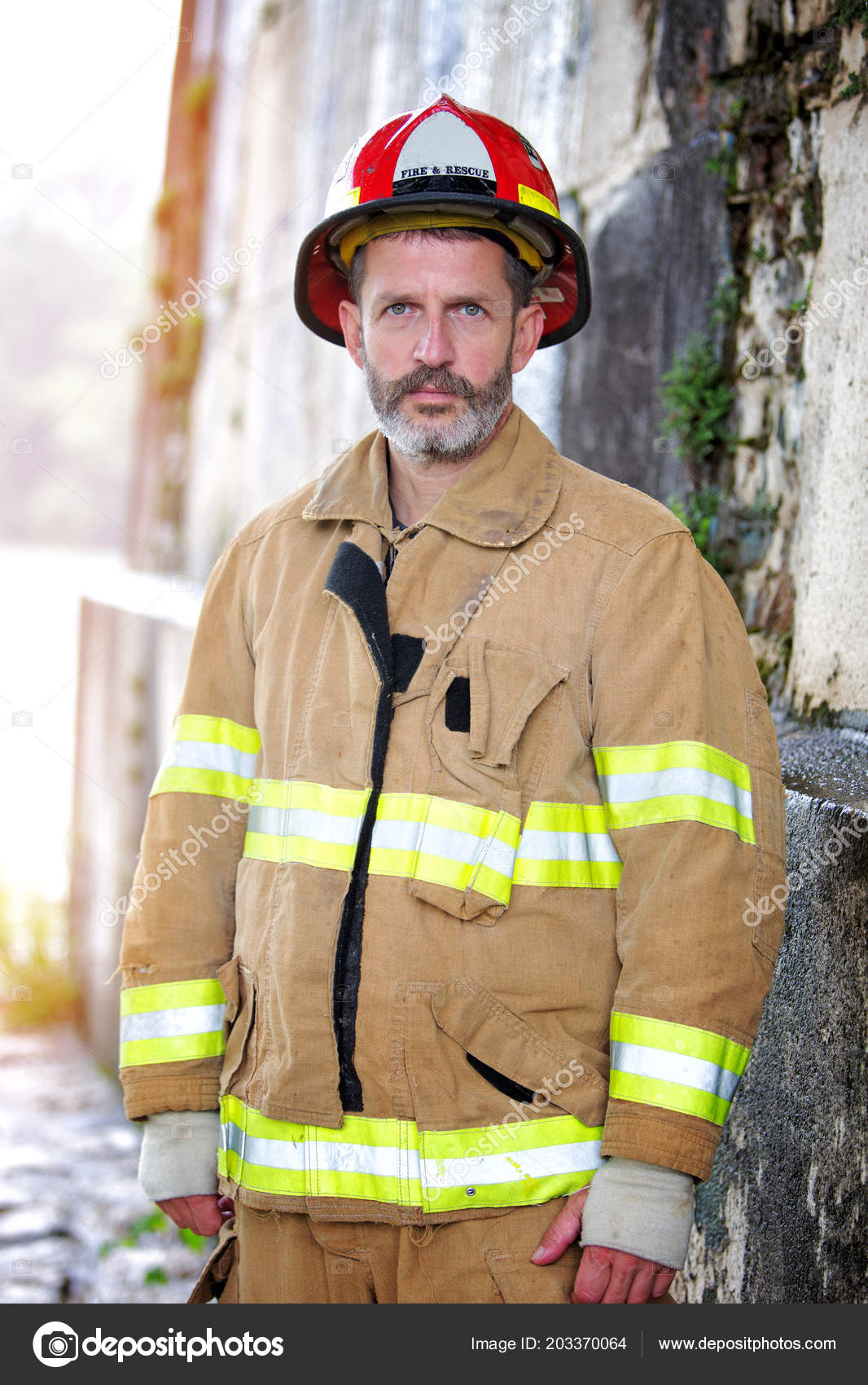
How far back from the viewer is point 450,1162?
1732 mm

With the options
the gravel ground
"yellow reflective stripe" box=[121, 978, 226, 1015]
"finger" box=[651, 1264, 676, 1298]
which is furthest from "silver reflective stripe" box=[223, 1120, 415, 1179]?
→ the gravel ground

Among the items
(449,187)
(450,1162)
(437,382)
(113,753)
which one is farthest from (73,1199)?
(449,187)

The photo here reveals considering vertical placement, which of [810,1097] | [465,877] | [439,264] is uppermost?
[439,264]

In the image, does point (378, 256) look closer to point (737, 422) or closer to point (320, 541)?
point (320, 541)

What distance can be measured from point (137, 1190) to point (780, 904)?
13.4 feet

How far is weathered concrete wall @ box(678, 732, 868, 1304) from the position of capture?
1856 mm

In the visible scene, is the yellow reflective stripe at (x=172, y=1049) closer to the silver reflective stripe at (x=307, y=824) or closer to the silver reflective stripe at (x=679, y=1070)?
the silver reflective stripe at (x=307, y=824)

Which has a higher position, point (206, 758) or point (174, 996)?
point (206, 758)

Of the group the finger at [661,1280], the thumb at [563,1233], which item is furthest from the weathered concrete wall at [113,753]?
the finger at [661,1280]

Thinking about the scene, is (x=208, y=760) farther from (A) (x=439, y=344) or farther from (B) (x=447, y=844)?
(A) (x=439, y=344)

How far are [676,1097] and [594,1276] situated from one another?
0.29 meters

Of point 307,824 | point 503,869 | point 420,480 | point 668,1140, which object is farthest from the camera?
point 420,480

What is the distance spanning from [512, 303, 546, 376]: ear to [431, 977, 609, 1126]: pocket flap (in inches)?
45.3

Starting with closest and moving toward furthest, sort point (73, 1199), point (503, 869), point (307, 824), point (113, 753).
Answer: point (503, 869) < point (307, 824) < point (73, 1199) < point (113, 753)
